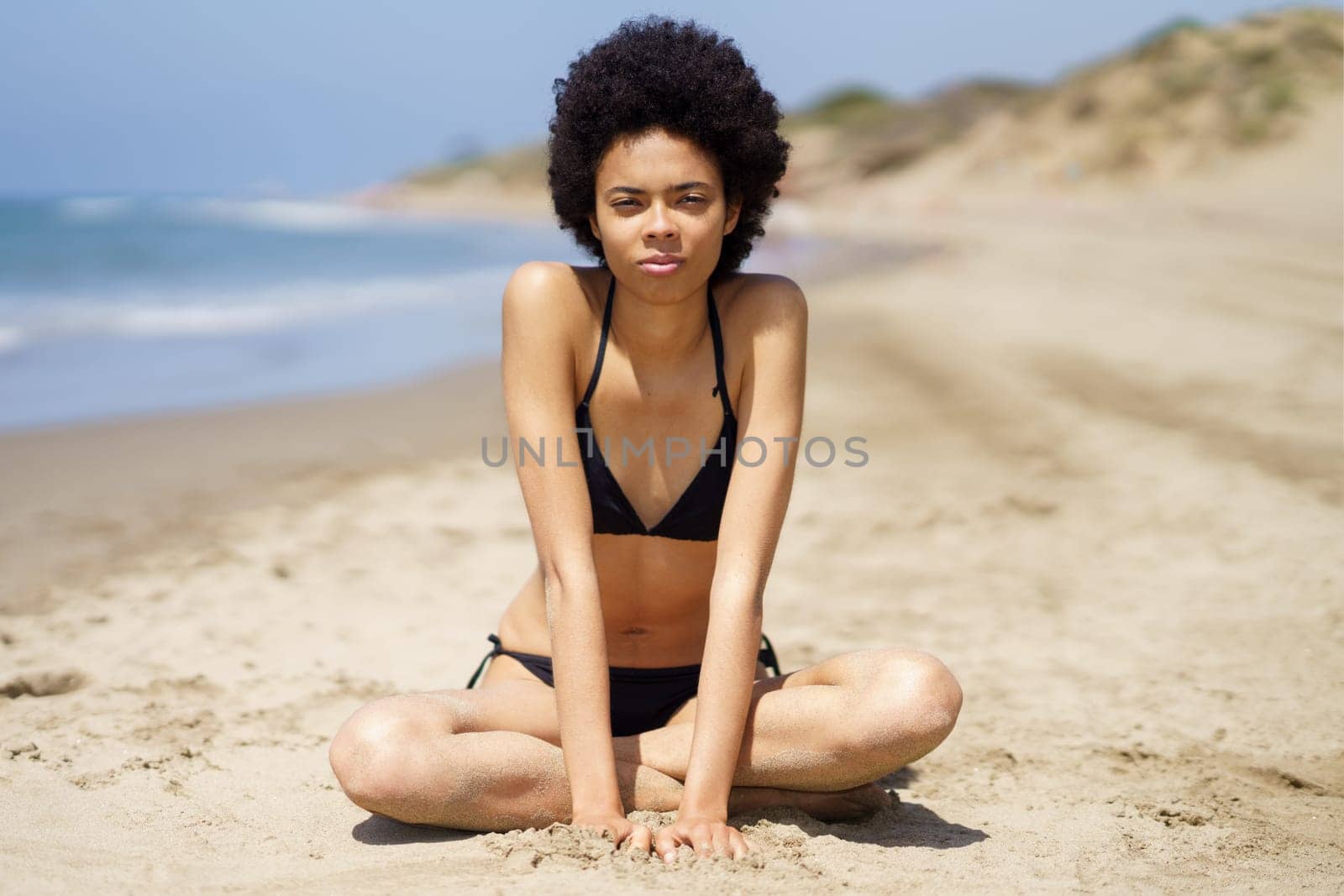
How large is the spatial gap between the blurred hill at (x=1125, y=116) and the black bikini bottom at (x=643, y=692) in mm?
15718

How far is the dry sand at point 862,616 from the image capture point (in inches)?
101

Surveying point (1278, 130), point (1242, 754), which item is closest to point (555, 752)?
point (1242, 754)

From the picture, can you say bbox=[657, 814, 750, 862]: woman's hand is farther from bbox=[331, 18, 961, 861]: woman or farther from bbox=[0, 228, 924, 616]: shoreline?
bbox=[0, 228, 924, 616]: shoreline

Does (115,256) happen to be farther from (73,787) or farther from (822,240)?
(73,787)

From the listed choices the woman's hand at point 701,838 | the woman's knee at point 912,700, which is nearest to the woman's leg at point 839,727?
the woman's knee at point 912,700

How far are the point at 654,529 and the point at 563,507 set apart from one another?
0.89ft

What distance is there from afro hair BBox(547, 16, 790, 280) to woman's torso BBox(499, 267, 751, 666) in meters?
0.25

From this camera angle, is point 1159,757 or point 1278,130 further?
point 1278,130

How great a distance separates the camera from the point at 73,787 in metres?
2.88

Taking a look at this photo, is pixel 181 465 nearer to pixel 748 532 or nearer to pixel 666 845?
pixel 748 532

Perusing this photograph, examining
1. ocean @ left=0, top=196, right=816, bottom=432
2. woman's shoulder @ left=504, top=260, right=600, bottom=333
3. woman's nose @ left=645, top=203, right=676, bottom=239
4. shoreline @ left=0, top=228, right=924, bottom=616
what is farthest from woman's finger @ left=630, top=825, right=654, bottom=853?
ocean @ left=0, top=196, right=816, bottom=432

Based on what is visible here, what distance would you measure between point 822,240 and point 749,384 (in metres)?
18.9

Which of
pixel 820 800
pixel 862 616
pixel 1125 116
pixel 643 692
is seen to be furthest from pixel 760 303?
pixel 1125 116

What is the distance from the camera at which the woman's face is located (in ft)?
8.80
